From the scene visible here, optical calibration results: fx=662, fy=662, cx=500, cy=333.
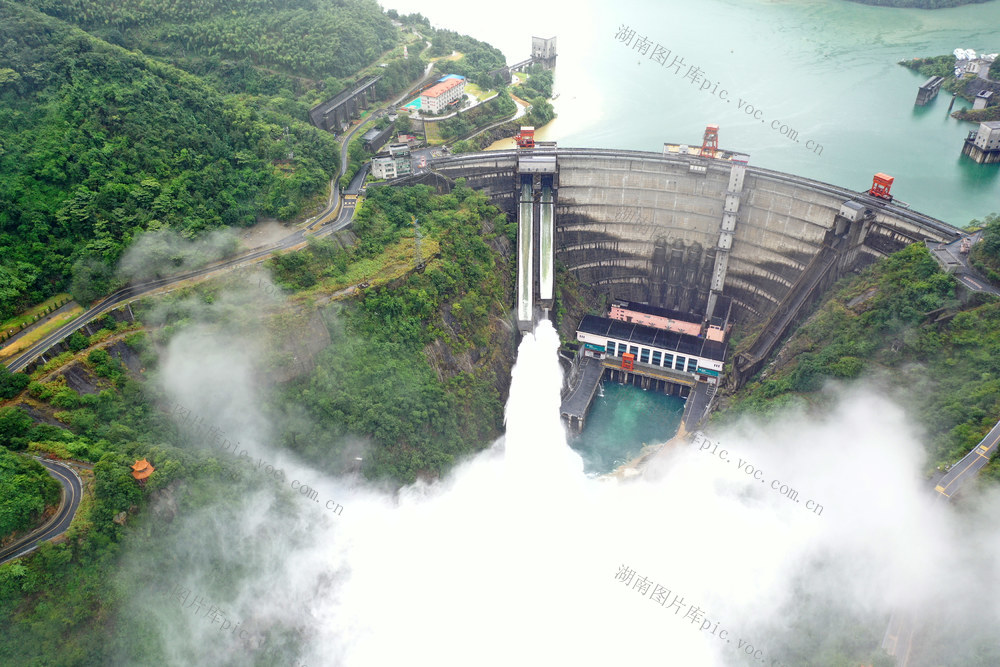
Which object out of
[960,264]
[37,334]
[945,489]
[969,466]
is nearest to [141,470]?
[37,334]

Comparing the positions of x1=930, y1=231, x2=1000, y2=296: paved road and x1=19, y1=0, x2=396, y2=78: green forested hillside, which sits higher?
x1=19, y1=0, x2=396, y2=78: green forested hillside

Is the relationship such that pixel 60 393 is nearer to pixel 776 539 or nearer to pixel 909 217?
pixel 776 539

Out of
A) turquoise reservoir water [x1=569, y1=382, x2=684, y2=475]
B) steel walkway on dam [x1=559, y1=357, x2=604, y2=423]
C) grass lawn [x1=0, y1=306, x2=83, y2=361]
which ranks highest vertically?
grass lawn [x1=0, y1=306, x2=83, y2=361]

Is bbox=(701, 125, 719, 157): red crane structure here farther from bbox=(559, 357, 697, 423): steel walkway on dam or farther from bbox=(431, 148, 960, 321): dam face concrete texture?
bbox=(559, 357, 697, 423): steel walkway on dam

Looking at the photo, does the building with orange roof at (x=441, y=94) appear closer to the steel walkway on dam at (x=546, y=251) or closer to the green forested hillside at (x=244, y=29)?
the green forested hillside at (x=244, y=29)

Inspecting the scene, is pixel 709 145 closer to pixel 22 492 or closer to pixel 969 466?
pixel 969 466

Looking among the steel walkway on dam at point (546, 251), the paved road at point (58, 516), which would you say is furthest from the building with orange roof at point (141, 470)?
the steel walkway on dam at point (546, 251)

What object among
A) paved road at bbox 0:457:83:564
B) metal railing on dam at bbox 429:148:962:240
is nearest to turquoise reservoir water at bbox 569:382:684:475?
metal railing on dam at bbox 429:148:962:240
